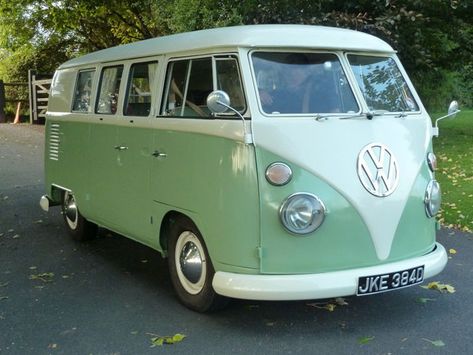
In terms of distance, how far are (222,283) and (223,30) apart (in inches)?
74.2

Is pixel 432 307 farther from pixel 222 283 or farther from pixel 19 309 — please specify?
pixel 19 309

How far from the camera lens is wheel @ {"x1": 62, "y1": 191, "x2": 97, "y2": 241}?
7078mm

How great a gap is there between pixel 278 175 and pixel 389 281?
1093 millimetres

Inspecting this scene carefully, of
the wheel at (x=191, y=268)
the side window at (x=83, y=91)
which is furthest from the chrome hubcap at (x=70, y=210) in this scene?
the wheel at (x=191, y=268)

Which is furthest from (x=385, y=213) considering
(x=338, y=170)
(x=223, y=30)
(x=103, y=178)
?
(x=103, y=178)

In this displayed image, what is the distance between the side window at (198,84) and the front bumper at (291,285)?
121cm

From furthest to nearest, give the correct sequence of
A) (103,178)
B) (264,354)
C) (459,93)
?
(459,93)
(103,178)
(264,354)

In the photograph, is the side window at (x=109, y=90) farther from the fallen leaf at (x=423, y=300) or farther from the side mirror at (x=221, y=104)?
the fallen leaf at (x=423, y=300)

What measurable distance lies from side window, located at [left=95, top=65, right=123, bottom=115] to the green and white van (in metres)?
0.51

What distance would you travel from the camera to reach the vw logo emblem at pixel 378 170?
4332 millimetres

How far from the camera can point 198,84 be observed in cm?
484

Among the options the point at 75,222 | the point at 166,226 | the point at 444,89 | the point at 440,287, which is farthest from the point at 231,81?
the point at 444,89

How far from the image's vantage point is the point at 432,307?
4.88 m

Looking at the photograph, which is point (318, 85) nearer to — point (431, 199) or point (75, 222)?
point (431, 199)
